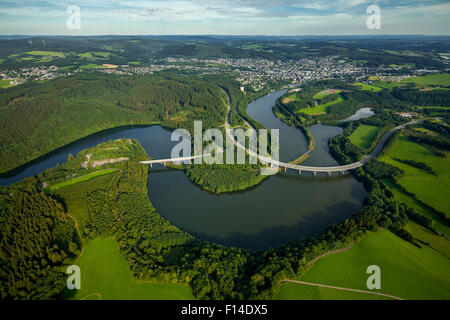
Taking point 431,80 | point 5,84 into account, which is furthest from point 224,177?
point 431,80

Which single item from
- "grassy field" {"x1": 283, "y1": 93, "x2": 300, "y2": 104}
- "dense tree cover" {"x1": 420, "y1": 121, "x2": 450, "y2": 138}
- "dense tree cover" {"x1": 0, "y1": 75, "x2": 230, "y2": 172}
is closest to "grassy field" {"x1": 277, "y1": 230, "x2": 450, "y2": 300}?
"dense tree cover" {"x1": 420, "y1": 121, "x2": 450, "y2": 138}

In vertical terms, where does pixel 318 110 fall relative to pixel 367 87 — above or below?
below

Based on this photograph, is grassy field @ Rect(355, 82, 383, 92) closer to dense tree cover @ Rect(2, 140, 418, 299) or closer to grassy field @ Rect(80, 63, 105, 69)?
dense tree cover @ Rect(2, 140, 418, 299)

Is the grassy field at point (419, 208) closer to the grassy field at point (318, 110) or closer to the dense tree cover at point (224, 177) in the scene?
the dense tree cover at point (224, 177)

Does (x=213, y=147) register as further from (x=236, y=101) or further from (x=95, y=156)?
(x=236, y=101)

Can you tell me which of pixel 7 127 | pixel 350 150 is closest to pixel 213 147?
pixel 350 150

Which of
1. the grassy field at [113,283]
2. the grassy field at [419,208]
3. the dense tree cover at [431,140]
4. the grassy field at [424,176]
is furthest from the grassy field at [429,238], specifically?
the dense tree cover at [431,140]

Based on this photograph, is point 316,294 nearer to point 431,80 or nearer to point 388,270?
point 388,270
